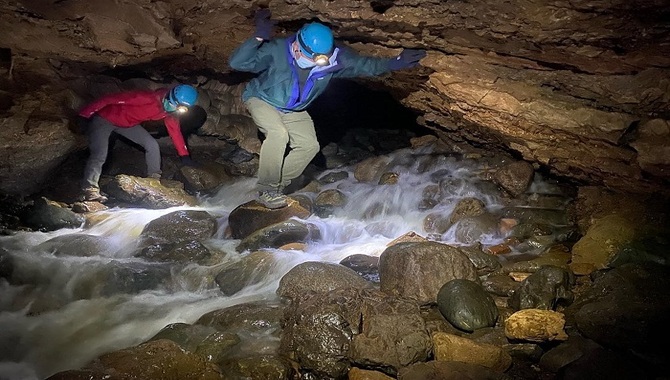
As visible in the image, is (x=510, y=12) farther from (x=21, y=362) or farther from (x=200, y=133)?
(x=200, y=133)

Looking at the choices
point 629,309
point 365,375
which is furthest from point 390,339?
point 629,309

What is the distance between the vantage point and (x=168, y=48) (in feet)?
22.3

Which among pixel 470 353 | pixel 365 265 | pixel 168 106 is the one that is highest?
pixel 168 106

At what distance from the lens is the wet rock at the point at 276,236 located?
6031 mm

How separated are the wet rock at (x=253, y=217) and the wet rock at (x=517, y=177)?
3713 mm

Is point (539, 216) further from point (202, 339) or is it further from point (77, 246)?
point (77, 246)

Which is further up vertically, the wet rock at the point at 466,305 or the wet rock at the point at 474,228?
the wet rock at the point at 466,305

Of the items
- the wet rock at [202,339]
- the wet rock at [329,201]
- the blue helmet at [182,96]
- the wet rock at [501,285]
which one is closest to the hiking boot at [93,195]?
A: the blue helmet at [182,96]

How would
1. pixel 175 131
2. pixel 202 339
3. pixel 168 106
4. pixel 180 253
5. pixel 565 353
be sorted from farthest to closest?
pixel 175 131, pixel 168 106, pixel 180 253, pixel 202 339, pixel 565 353

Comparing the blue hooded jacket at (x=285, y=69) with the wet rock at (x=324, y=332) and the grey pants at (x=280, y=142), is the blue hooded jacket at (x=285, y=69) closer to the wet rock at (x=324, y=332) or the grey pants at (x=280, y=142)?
the grey pants at (x=280, y=142)

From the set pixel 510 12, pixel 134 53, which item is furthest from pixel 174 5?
pixel 510 12

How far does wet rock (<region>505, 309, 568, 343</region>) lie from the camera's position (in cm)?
339

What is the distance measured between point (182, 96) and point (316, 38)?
345 centimetres

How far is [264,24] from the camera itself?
5.55 m
